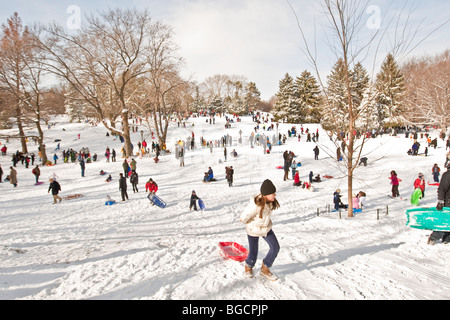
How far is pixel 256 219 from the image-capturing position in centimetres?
363

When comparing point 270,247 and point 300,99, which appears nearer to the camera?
point 270,247

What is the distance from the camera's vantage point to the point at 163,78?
88.3 ft

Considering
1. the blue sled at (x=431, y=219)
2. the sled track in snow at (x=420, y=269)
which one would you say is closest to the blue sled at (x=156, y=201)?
the sled track in snow at (x=420, y=269)

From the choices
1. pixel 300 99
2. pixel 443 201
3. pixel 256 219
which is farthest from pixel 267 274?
pixel 300 99

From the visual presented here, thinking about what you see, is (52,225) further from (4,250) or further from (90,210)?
(4,250)

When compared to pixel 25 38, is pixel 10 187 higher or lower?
lower

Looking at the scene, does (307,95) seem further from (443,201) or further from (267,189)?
(267,189)

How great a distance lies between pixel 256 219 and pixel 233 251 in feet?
7.01

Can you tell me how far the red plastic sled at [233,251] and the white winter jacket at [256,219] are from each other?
1334 millimetres

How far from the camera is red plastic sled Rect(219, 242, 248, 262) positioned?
4763 millimetres

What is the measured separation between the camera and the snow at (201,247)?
3850 mm
